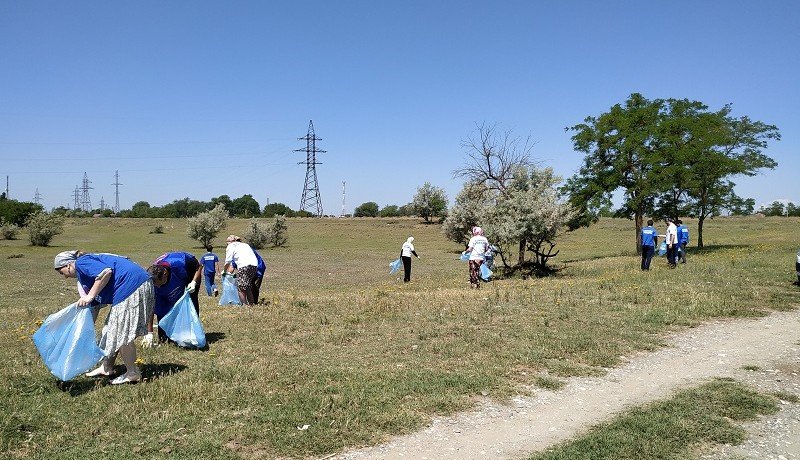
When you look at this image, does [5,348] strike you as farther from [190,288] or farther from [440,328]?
[440,328]

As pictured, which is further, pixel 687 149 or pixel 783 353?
pixel 687 149

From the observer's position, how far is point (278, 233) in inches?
2253

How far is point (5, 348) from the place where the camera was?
9055 mm

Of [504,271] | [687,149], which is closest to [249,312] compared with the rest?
[504,271]

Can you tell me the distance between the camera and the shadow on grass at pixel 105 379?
6.60 meters

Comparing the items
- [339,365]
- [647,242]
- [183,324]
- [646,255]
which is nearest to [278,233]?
[646,255]

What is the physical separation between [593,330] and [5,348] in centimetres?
992

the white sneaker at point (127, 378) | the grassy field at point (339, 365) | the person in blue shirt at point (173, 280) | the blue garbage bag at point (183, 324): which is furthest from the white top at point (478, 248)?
the white sneaker at point (127, 378)

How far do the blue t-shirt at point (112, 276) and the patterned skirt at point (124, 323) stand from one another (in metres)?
0.08

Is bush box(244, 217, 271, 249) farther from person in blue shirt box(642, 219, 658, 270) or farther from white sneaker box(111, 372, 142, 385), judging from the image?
white sneaker box(111, 372, 142, 385)

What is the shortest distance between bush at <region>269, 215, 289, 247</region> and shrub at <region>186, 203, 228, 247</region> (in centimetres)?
504

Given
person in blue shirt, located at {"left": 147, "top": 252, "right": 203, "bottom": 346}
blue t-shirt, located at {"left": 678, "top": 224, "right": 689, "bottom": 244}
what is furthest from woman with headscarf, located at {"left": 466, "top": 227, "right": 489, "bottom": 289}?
blue t-shirt, located at {"left": 678, "top": 224, "right": 689, "bottom": 244}

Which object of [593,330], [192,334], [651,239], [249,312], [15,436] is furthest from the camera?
[651,239]

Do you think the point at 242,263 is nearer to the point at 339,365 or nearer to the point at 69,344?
the point at 339,365
